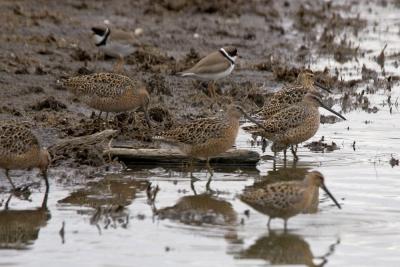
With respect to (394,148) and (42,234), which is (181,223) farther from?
(394,148)

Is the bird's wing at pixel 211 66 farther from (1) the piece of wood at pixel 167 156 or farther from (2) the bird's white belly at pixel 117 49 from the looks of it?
(1) the piece of wood at pixel 167 156

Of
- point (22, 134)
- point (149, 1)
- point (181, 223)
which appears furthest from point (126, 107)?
point (149, 1)

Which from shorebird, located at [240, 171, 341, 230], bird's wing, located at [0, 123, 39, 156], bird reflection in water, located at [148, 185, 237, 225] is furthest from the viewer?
bird's wing, located at [0, 123, 39, 156]

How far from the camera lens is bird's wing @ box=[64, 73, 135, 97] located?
Result: 46.9ft

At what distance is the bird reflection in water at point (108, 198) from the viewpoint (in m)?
10.3

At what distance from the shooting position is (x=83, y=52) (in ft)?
59.5

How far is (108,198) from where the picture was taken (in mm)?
11344

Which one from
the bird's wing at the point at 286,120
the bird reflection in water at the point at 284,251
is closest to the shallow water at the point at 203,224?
the bird reflection in water at the point at 284,251

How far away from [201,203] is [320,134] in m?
4.12

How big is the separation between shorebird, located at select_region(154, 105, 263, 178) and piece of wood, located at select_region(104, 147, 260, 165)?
10.6 inches

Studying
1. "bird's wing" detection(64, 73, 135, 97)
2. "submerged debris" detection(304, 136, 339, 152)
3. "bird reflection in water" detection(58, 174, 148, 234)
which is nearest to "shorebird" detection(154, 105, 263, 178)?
"bird reflection in water" detection(58, 174, 148, 234)

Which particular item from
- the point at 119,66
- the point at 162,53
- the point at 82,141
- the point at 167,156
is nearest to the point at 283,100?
the point at 167,156

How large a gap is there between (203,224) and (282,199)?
837mm

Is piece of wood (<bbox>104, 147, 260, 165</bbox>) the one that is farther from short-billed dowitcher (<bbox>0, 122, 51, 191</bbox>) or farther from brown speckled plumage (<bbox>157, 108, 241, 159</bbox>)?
short-billed dowitcher (<bbox>0, 122, 51, 191</bbox>)
